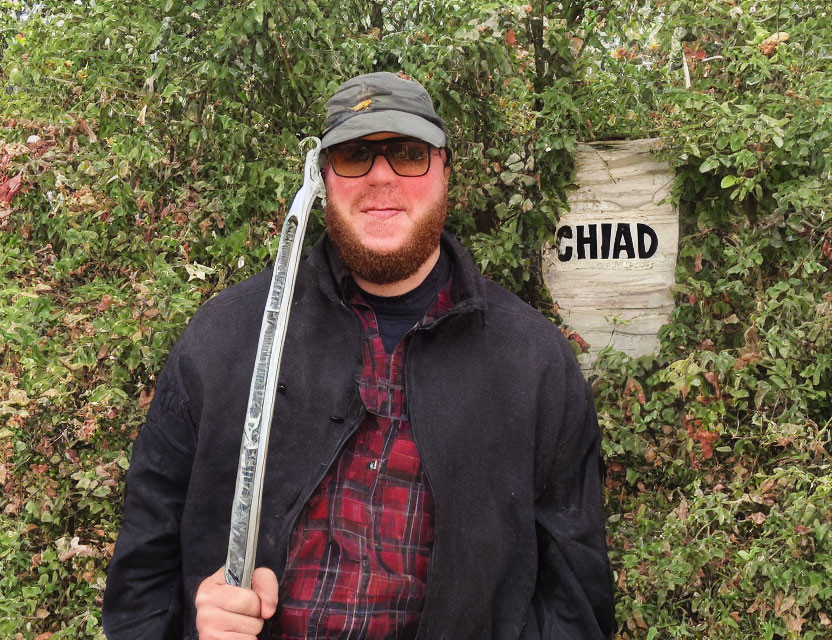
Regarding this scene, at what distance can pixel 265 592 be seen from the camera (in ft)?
7.12

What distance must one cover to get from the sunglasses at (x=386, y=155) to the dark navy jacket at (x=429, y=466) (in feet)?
1.08

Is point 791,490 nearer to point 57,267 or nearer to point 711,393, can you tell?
point 711,393

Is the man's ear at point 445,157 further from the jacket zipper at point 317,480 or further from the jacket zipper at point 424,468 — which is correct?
the jacket zipper at point 317,480

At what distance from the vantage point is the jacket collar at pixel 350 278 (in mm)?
2646

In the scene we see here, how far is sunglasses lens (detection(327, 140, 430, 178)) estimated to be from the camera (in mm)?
2645

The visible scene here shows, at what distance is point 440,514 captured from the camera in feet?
8.01

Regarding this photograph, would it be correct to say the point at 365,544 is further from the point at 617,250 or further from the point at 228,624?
the point at 617,250

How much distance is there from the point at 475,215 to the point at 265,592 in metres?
2.31

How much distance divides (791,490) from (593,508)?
116 cm

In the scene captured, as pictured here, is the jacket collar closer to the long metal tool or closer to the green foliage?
the long metal tool

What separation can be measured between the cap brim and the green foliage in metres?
0.94

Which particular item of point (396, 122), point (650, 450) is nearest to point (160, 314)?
point (396, 122)

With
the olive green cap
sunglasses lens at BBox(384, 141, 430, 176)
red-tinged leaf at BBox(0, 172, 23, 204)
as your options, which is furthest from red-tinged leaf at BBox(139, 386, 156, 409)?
sunglasses lens at BBox(384, 141, 430, 176)

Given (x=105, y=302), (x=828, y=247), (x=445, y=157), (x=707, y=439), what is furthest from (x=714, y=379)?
(x=105, y=302)
